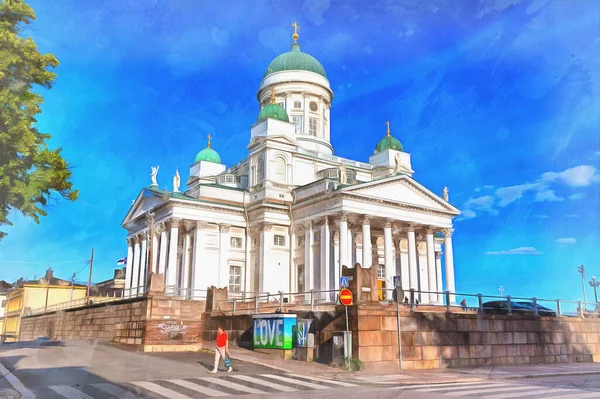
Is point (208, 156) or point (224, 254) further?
point (208, 156)

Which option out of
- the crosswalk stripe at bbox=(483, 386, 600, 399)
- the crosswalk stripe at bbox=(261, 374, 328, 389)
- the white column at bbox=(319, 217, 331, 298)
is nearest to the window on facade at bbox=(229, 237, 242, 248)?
the white column at bbox=(319, 217, 331, 298)

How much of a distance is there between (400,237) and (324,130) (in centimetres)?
1737

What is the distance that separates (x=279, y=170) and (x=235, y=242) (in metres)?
7.88

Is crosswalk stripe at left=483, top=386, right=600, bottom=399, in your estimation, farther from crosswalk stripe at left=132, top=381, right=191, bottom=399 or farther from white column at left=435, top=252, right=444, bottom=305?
white column at left=435, top=252, right=444, bottom=305

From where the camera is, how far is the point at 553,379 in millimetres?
20016

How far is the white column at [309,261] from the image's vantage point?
47.1m

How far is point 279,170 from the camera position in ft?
172

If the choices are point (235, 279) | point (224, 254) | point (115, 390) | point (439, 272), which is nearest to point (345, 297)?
point (115, 390)

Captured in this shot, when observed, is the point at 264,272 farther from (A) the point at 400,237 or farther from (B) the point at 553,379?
(B) the point at 553,379

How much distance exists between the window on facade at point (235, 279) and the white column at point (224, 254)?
2.68 ft

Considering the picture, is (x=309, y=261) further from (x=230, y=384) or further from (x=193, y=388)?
(x=193, y=388)

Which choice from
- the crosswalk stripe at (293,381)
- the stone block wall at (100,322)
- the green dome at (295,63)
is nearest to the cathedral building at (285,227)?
the stone block wall at (100,322)

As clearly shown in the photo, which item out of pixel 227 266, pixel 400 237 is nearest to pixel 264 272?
pixel 227 266

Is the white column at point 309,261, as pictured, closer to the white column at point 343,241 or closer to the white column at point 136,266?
the white column at point 343,241
